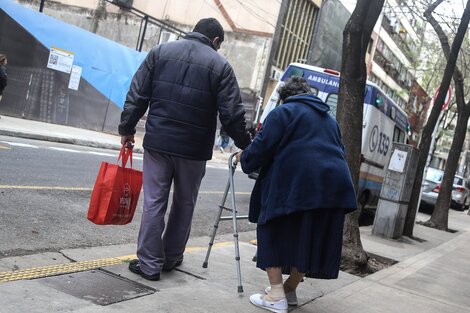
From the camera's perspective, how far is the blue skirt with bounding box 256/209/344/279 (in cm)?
385

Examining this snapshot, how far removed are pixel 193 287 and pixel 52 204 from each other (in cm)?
314

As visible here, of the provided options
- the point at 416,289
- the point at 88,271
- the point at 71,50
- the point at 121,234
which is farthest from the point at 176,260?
the point at 71,50

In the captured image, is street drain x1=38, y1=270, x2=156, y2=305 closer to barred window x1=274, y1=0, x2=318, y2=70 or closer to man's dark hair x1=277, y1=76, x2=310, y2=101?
man's dark hair x1=277, y1=76, x2=310, y2=101

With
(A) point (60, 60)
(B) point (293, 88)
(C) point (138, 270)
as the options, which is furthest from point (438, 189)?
(C) point (138, 270)

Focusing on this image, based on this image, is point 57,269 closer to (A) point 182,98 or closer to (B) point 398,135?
(A) point 182,98

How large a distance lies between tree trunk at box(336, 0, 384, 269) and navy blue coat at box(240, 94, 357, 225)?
2.92m

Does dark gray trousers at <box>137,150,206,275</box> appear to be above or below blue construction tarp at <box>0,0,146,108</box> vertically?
below

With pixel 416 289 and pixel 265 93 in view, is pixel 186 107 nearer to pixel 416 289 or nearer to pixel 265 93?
pixel 416 289

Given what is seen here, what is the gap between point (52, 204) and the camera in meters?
6.68

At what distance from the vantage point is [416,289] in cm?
584

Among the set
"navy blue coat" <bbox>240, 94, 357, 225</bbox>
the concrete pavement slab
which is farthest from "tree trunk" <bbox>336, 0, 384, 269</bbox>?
the concrete pavement slab

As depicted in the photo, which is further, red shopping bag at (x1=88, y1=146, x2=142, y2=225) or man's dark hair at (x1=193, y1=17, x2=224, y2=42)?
man's dark hair at (x1=193, y1=17, x2=224, y2=42)

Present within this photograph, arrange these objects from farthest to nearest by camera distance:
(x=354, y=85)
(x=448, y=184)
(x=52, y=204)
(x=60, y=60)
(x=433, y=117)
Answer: (x=60, y=60) → (x=448, y=184) → (x=433, y=117) → (x=354, y=85) → (x=52, y=204)

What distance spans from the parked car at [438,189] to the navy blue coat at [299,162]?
15003 millimetres
